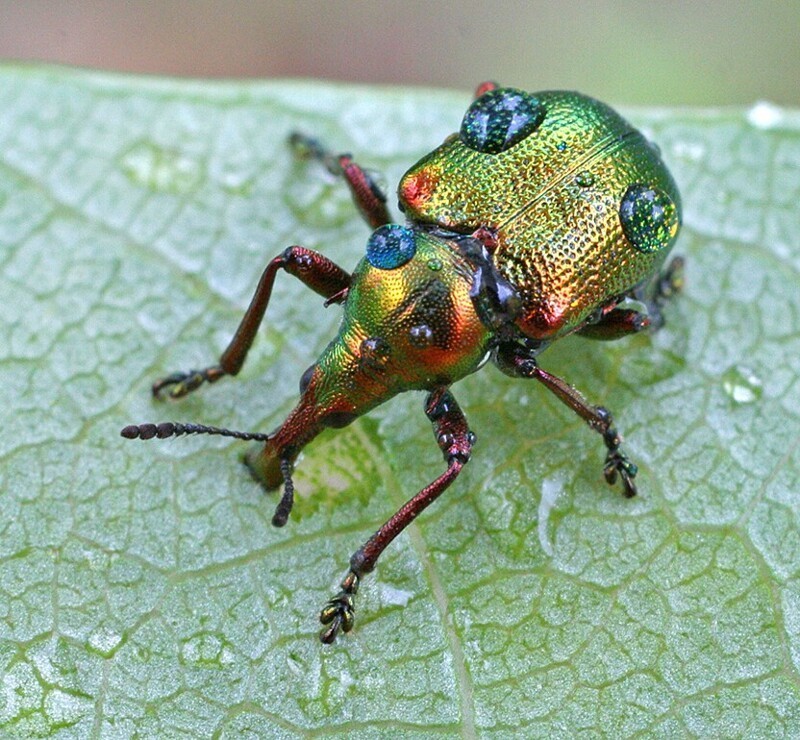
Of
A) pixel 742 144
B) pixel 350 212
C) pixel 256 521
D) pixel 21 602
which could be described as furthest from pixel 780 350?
pixel 21 602

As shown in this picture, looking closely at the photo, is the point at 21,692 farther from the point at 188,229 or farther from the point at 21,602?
the point at 188,229

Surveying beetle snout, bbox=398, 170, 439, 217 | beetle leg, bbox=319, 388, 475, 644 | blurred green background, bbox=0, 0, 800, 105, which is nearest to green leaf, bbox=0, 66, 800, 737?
beetle leg, bbox=319, 388, 475, 644

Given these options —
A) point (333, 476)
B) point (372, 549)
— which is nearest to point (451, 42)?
Result: point (333, 476)

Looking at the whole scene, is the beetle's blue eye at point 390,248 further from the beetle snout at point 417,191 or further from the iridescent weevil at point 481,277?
the beetle snout at point 417,191

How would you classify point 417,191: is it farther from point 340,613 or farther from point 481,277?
point 340,613

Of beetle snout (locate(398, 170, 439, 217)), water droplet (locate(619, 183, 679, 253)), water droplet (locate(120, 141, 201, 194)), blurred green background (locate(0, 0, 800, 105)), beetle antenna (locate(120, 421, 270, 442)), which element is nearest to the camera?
beetle antenna (locate(120, 421, 270, 442))

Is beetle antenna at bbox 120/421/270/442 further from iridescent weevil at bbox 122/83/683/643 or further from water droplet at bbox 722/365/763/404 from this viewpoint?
water droplet at bbox 722/365/763/404

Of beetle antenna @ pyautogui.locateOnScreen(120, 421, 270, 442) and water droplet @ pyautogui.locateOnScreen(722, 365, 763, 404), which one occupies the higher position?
beetle antenna @ pyautogui.locateOnScreen(120, 421, 270, 442)
